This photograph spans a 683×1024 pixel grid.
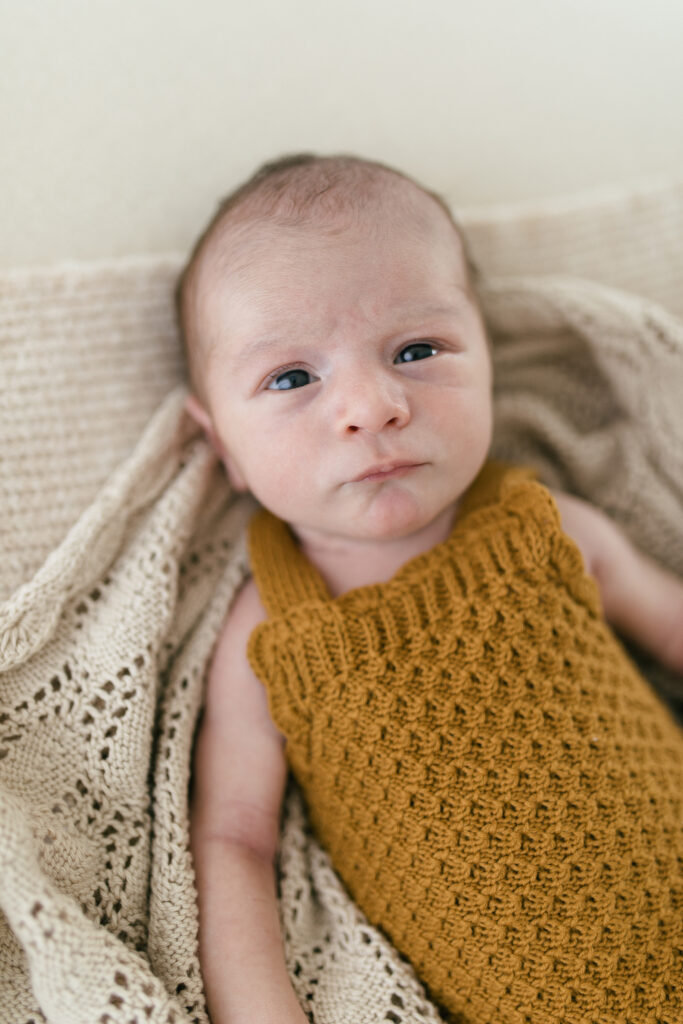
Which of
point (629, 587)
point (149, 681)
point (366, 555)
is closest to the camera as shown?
point (149, 681)

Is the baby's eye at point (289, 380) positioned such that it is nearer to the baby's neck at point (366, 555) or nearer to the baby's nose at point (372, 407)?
the baby's nose at point (372, 407)

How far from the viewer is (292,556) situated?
121cm

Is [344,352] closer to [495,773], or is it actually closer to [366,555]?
[366,555]

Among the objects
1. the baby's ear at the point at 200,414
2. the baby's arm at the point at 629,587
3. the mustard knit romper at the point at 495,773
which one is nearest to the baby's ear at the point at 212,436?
the baby's ear at the point at 200,414

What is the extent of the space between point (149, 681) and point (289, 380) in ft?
1.42

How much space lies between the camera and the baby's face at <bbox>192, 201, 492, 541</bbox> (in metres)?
1.05

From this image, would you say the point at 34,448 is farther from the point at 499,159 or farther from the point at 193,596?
the point at 499,159

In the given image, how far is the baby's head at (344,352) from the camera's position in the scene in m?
1.05

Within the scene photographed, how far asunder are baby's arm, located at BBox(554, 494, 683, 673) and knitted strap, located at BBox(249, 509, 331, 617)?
407 millimetres

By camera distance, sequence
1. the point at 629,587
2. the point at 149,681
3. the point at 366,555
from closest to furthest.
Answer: the point at 149,681, the point at 366,555, the point at 629,587

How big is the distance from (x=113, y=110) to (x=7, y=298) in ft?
1.18

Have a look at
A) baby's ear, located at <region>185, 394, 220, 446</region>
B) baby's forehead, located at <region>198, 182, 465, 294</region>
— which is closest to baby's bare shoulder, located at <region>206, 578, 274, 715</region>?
baby's ear, located at <region>185, 394, 220, 446</region>

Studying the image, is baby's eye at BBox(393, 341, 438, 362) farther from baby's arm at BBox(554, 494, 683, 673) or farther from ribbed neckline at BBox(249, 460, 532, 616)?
baby's arm at BBox(554, 494, 683, 673)

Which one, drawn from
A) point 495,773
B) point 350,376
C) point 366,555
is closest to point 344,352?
point 350,376
